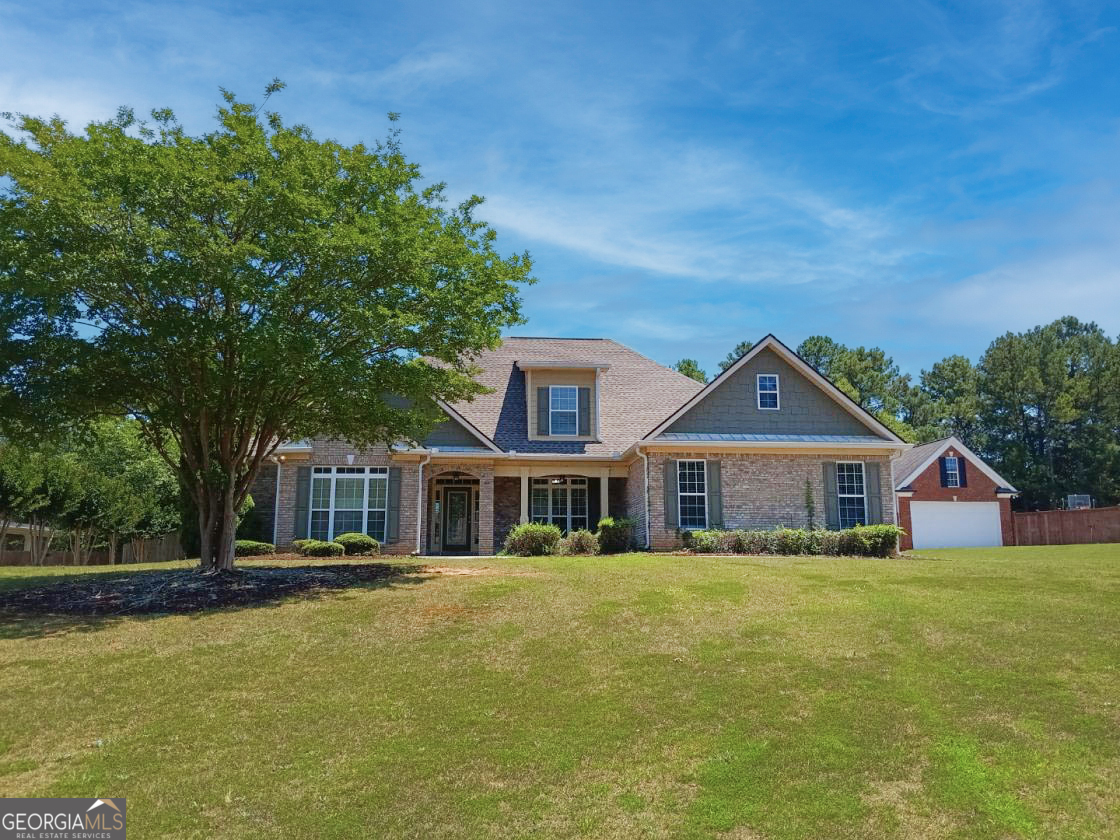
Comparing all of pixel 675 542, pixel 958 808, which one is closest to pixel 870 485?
pixel 675 542

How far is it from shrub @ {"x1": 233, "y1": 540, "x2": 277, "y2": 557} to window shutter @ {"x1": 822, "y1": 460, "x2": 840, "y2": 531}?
15.3m

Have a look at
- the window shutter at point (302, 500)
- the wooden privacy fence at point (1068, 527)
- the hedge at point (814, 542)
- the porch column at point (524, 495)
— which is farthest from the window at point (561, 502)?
the wooden privacy fence at point (1068, 527)

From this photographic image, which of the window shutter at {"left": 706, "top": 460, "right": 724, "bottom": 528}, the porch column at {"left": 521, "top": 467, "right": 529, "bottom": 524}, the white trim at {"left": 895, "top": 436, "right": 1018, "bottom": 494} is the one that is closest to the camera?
the window shutter at {"left": 706, "top": 460, "right": 724, "bottom": 528}

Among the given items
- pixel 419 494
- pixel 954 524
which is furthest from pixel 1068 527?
pixel 419 494

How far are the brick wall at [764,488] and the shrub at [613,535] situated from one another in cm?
103

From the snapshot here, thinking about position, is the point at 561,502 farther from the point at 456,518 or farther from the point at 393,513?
the point at 393,513

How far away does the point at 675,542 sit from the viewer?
20734 mm

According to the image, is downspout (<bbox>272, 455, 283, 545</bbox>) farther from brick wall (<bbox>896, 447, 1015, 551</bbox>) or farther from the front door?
brick wall (<bbox>896, 447, 1015, 551</bbox>)

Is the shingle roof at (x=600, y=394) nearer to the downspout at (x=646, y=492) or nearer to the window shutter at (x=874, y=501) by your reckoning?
the downspout at (x=646, y=492)

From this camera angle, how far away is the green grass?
5441 millimetres

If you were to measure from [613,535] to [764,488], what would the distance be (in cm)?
442

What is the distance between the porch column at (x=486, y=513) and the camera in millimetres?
21953

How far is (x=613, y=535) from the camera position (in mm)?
21422

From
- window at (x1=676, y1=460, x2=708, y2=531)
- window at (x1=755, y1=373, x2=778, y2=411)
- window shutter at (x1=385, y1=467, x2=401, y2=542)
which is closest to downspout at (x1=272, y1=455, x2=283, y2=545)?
window shutter at (x1=385, y1=467, x2=401, y2=542)
